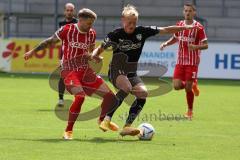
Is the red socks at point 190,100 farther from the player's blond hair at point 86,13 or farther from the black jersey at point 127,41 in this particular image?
the player's blond hair at point 86,13

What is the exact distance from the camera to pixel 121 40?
11125mm

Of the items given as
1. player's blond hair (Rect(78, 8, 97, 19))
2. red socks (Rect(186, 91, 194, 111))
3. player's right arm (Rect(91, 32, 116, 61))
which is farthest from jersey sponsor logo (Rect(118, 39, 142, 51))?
red socks (Rect(186, 91, 194, 111))

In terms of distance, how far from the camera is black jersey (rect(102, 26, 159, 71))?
11125mm

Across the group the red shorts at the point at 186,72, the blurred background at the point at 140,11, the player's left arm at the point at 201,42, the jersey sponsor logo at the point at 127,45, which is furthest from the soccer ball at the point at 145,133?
the blurred background at the point at 140,11

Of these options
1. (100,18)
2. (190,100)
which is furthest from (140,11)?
(190,100)

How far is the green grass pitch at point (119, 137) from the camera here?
9305mm

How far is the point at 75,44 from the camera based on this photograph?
1128 centimetres

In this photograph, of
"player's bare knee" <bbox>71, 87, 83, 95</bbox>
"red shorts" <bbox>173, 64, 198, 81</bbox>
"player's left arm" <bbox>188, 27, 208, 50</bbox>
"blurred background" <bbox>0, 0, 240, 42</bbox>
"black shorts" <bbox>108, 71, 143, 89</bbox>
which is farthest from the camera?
"blurred background" <bbox>0, 0, 240, 42</bbox>

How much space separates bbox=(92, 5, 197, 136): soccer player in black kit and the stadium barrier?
14371 mm

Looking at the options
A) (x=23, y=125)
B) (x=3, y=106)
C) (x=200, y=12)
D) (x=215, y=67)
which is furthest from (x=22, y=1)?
(x=23, y=125)

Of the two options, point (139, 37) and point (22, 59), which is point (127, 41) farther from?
point (22, 59)

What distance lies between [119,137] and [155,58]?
15920mm

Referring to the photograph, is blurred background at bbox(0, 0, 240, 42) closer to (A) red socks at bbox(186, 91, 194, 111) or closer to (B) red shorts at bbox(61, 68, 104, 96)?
(A) red socks at bbox(186, 91, 194, 111)

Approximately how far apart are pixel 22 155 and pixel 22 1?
25281mm
